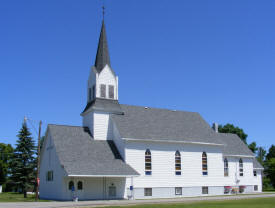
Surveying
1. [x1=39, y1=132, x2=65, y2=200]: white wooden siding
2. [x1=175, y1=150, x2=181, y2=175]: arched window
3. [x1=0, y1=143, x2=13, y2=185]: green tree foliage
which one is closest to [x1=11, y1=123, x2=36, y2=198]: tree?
[x1=39, y1=132, x2=65, y2=200]: white wooden siding

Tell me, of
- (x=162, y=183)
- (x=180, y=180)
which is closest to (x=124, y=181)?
(x=162, y=183)

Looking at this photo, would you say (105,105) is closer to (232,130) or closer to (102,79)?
(102,79)

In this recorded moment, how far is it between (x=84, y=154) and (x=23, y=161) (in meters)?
14.8

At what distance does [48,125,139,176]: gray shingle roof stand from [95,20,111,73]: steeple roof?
8.39m

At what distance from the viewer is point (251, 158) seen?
185ft

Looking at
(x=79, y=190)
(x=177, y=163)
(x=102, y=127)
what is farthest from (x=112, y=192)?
(x=177, y=163)

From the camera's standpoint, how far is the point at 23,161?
51656 mm

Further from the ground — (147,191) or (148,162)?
(148,162)

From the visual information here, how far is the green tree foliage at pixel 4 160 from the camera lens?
257 ft

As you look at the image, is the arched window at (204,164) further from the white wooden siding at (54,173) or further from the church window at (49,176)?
the church window at (49,176)

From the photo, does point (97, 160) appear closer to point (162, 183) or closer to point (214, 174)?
point (162, 183)

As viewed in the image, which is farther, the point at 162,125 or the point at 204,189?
the point at 204,189

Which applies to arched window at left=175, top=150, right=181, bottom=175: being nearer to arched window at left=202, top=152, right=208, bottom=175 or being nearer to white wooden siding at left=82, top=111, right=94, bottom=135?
arched window at left=202, top=152, right=208, bottom=175

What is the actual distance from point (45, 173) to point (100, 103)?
10.6m
